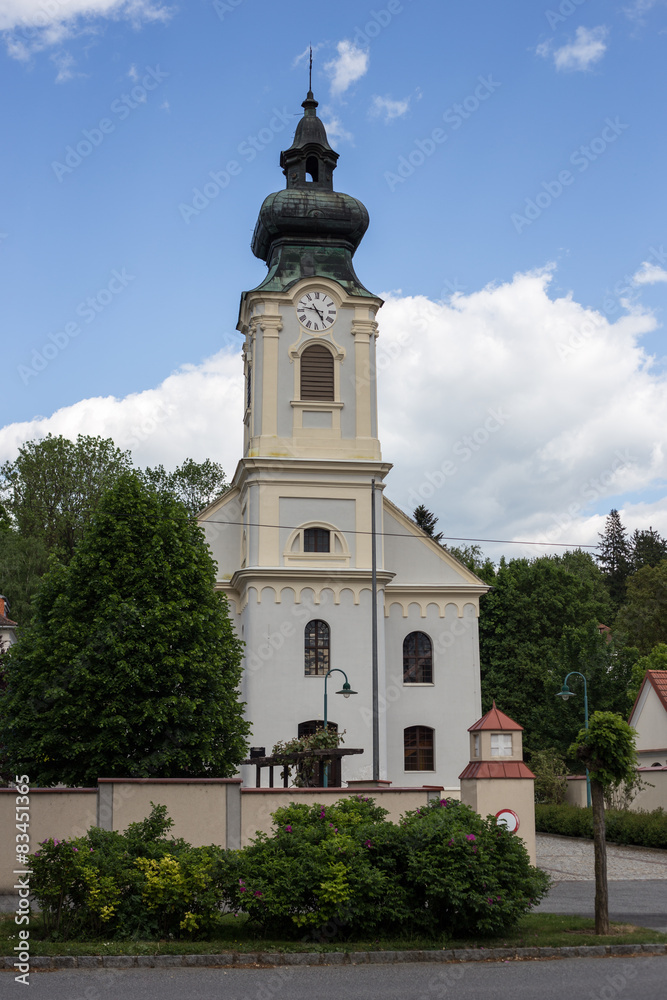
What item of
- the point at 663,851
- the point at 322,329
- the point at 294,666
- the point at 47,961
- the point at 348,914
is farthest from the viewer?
the point at 322,329

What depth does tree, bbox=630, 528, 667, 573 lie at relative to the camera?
298 ft

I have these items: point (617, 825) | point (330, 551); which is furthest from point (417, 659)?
point (617, 825)

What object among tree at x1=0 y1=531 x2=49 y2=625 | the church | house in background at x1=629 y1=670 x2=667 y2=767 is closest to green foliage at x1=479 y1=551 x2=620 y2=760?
house in background at x1=629 y1=670 x2=667 y2=767

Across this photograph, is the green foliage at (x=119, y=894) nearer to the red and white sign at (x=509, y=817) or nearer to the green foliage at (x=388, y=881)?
the green foliage at (x=388, y=881)

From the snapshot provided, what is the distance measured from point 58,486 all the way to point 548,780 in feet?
83.3

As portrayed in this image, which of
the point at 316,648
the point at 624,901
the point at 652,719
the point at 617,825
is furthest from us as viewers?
the point at 652,719

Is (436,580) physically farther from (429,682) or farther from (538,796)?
(538,796)

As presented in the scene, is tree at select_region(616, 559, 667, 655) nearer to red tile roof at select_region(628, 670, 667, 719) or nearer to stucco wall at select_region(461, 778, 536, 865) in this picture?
red tile roof at select_region(628, 670, 667, 719)

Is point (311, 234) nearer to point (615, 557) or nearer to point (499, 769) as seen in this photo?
point (499, 769)

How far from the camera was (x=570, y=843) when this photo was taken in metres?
30.3

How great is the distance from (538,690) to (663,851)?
23.5 m

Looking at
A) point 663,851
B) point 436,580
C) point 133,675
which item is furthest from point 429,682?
point 133,675

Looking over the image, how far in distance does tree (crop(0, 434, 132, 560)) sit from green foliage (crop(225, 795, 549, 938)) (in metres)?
37.3

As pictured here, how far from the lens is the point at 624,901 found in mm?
17328
